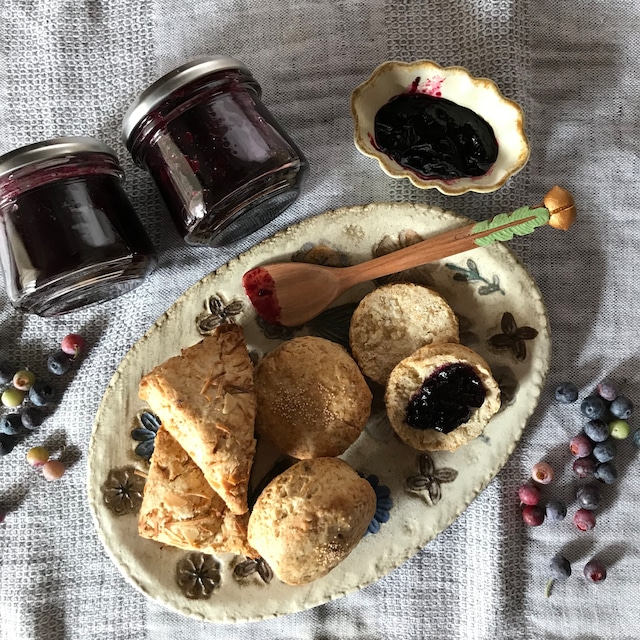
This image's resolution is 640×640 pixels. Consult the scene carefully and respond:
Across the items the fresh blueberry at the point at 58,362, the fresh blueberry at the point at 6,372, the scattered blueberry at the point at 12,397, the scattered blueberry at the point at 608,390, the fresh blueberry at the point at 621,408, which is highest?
the fresh blueberry at the point at 58,362

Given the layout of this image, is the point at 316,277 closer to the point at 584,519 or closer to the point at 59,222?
the point at 59,222

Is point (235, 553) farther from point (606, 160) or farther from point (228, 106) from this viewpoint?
point (606, 160)

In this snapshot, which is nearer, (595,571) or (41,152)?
(41,152)

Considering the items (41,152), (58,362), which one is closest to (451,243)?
(41,152)

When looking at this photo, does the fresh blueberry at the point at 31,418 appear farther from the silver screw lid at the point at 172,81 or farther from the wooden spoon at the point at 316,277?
the silver screw lid at the point at 172,81

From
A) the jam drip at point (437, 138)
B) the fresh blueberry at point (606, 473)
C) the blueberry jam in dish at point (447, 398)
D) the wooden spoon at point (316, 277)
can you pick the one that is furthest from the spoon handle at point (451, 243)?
the fresh blueberry at point (606, 473)

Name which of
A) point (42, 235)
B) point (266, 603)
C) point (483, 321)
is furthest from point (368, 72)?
point (266, 603)

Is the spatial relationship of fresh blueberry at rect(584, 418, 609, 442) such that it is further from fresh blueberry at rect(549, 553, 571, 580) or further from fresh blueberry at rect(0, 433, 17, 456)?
fresh blueberry at rect(0, 433, 17, 456)
